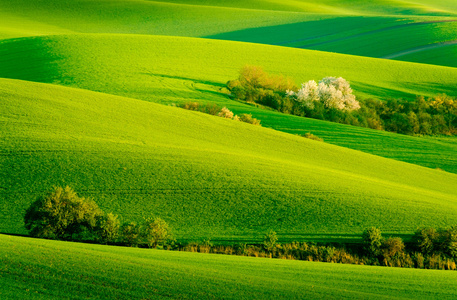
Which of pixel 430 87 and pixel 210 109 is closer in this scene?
pixel 210 109

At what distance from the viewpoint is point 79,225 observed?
62.4ft

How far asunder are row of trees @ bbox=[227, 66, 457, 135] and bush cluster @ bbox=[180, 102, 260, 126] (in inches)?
259

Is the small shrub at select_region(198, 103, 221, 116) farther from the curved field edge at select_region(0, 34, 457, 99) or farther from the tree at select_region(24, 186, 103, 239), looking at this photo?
the tree at select_region(24, 186, 103, 239)

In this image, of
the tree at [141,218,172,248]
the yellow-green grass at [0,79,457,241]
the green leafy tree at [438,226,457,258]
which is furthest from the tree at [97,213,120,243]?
the green leafy tree at [438,226,457,258]

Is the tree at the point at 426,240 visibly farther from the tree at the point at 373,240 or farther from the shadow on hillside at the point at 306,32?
the shadow on hillside at the point at 306,32

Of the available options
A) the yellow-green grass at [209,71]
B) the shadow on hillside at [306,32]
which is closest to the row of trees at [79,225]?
the yellow-green grass at [209,71]

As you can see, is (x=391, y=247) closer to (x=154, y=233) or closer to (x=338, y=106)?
(x=154, y=233)

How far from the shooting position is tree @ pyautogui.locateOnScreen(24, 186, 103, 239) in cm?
1858

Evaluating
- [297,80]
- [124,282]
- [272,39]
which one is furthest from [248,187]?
[272,39]

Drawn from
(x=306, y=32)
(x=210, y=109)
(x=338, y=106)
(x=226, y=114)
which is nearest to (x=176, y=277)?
(x=226, y=114)

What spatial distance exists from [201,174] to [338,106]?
73.7 ft

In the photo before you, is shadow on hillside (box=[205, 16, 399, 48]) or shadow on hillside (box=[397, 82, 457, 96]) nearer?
shadow on hillside (box=[397, 82, 457, 96])

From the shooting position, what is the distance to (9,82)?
115 ft

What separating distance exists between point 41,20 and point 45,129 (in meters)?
74.7
